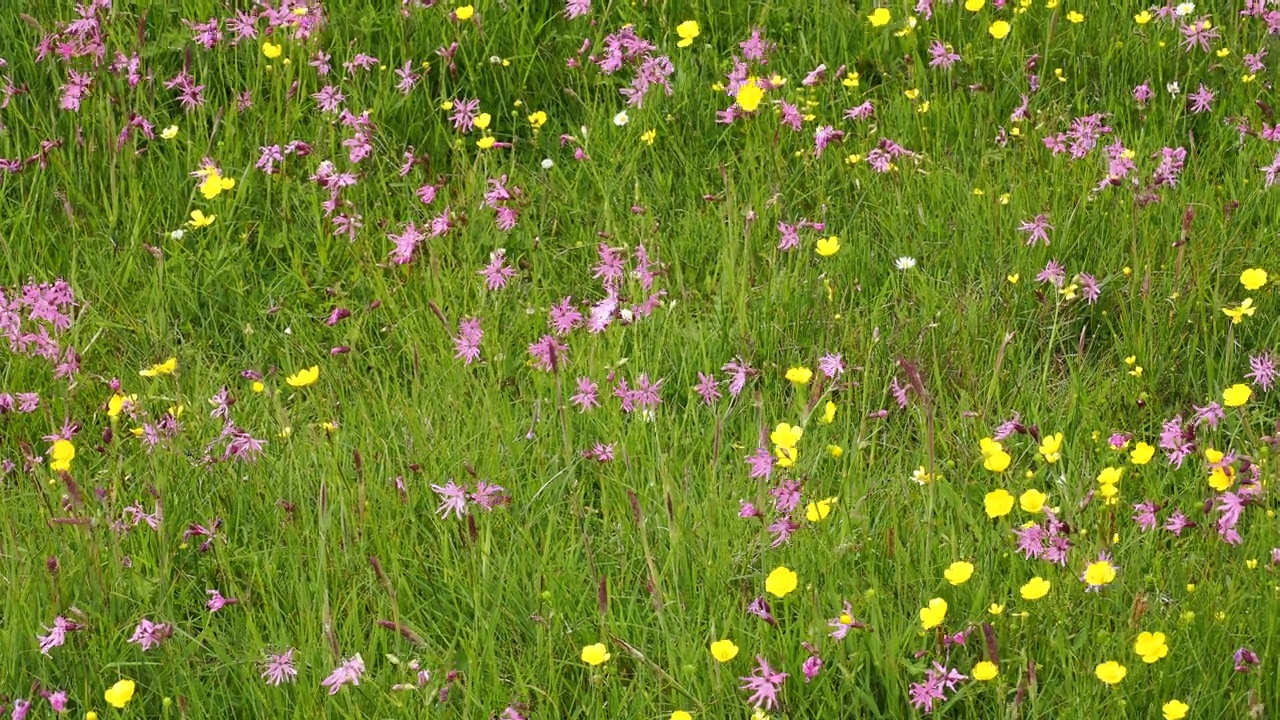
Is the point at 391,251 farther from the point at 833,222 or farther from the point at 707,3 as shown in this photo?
the point at 707,3

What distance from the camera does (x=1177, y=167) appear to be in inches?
129

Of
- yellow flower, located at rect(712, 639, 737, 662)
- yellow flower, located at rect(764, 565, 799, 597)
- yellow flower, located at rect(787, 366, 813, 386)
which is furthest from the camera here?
yellow flower, located at rect(787, 366, 813, 386)

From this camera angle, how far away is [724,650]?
6.64 ft

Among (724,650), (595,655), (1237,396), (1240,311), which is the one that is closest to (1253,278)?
(1240,311)

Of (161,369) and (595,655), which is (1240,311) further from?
(161,369)

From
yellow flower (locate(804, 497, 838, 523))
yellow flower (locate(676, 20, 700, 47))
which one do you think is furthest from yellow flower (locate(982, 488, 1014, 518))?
yellow flower (locate(676, 20, 700, 47))

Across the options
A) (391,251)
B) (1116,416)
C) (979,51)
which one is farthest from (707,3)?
(1116,416)

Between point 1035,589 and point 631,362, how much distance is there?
1.09 metres

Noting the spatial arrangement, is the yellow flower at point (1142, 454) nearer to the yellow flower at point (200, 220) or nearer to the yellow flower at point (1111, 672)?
the yellow flower at point (1111, 672)

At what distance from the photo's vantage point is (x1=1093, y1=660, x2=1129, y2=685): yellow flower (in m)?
1.92

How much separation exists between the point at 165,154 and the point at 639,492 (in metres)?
1.87

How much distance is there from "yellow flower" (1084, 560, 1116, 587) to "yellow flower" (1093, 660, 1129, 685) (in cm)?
14

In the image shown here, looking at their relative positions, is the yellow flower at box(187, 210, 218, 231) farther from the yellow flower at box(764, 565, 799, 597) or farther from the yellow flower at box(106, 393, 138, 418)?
the yellow flower at box(764, 565, 799, 597)

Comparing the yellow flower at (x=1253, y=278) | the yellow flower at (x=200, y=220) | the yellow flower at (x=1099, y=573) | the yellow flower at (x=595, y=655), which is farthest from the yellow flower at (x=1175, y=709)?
the yellow flower at (x=200, y=220)
